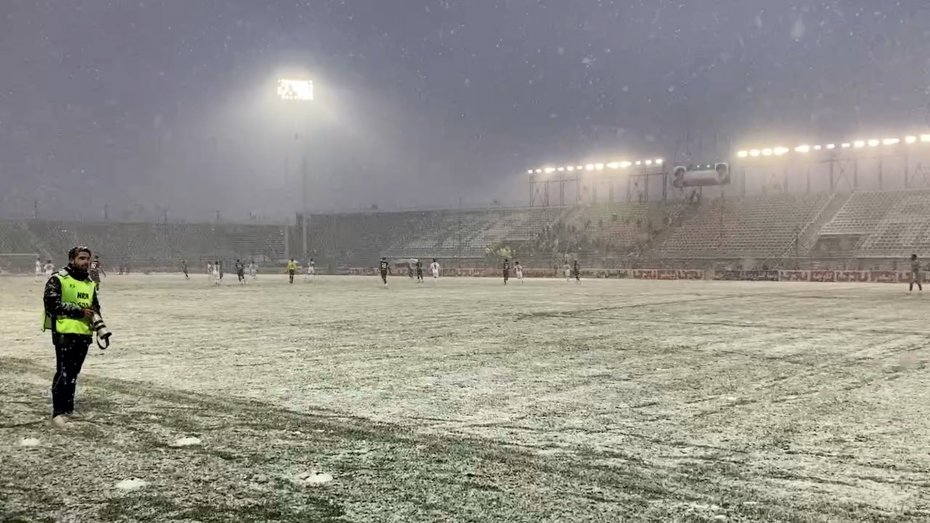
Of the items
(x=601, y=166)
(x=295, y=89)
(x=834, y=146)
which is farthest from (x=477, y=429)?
(x=601, y=166)

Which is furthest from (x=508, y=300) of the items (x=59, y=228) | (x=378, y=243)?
(x=59, y=228)

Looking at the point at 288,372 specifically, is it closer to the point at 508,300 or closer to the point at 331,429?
the point at 331,429

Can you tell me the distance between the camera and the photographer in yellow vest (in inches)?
280

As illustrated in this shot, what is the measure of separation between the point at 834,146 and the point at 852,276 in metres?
27.1

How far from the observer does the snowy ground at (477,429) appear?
4645 millimetres

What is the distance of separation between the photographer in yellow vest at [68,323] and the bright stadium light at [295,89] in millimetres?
54495

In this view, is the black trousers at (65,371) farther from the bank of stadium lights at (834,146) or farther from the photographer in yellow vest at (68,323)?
the bank of stadium lights at (834,146)

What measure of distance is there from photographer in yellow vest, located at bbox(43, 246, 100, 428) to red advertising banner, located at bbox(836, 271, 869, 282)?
47.8 meters

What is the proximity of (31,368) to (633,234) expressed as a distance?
60457mm

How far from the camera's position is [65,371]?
23.4 ft

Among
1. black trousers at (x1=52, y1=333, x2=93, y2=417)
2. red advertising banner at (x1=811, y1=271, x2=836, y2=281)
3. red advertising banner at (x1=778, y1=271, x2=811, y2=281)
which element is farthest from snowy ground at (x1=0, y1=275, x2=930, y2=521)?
red advertising banner at (x1=778, y1=271, x2=811, y2=281)

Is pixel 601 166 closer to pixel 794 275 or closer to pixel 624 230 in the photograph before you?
pixel 624 230

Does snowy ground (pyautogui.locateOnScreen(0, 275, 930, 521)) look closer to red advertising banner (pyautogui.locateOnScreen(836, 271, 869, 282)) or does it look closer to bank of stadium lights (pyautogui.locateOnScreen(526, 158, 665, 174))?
red advertising banner (pyautogui.locateOnScreen(836, 271, 869, 282))

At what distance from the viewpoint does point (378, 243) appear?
273 feet
